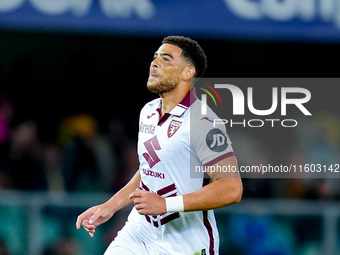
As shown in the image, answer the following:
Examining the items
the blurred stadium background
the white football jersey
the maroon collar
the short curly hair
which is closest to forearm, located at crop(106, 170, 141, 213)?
the white football jersey

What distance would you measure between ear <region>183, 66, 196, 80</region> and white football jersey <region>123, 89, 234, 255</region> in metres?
0.16

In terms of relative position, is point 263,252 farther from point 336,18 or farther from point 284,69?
point 284,69

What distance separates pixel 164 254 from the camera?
4.16 metres

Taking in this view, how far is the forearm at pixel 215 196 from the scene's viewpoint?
3.72 m

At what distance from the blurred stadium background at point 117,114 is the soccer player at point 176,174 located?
2624 millimetres

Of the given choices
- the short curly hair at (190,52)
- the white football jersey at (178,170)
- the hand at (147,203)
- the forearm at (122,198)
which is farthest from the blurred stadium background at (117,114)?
the hand at (147,203)

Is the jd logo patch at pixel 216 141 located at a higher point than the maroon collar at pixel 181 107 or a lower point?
lower

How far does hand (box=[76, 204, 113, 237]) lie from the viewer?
422cm

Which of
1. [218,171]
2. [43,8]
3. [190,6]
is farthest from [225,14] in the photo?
[218,171]

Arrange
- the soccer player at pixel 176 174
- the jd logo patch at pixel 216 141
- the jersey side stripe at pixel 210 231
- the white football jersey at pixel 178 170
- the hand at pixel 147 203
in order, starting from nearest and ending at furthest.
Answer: the hand at pixel 147 203 → the soccer player at pixel 176 174 → the jd logo patch at pixel 216 141 → the white football jersey at pixel 178 170 → the jersey side stripe at pixel 210 231

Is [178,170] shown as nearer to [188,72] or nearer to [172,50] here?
[188,72]

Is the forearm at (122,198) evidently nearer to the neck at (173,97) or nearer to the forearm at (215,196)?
the neck at (173,97)

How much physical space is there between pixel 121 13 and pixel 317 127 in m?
4.04

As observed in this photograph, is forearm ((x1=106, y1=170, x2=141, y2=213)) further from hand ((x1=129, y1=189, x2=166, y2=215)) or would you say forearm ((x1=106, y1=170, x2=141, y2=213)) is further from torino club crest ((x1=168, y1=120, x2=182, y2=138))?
hand ((x1=129, y1=189, x2=166, y2=215))
